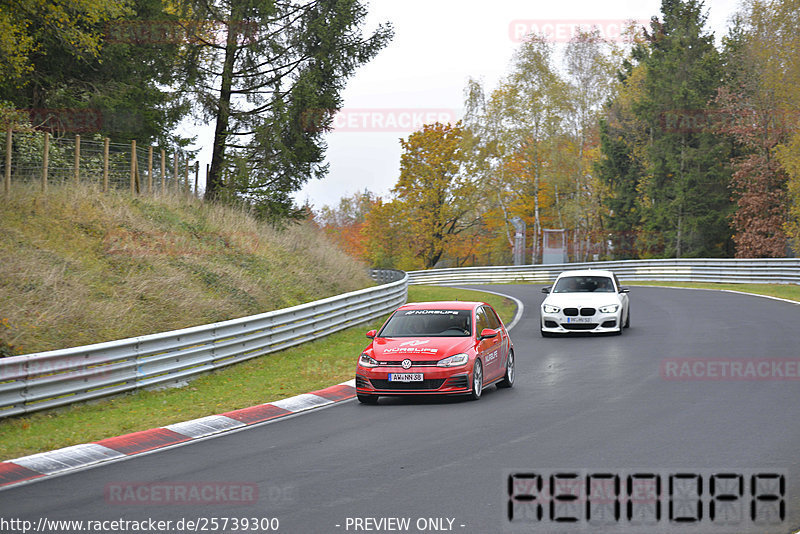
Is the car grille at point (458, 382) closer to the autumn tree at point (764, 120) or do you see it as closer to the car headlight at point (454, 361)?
the car headlight at point (454, 361)

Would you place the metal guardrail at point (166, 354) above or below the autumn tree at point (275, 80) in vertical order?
below

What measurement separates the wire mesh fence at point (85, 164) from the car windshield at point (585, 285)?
41.6ft

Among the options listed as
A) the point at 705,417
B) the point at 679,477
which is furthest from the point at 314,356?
the point at 679,477

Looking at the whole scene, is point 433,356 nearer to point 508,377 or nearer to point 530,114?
point 508,377

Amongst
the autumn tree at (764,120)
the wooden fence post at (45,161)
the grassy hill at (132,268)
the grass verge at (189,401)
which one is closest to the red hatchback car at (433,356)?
the grass verge at (189,401)

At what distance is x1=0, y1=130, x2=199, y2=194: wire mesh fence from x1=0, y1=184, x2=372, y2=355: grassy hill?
73 centimetres

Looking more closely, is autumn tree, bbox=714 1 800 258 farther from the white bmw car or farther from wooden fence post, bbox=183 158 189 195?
wooden fence post, bbox=183 158 189 195

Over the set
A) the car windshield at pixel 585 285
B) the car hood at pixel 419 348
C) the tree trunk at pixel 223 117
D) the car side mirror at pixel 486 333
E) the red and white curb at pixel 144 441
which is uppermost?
the tree trunk at pixel 223 117

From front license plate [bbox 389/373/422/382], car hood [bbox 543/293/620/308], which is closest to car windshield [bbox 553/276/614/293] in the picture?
car hood [bbox 543/293/620/308]

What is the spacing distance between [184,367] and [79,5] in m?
13.0

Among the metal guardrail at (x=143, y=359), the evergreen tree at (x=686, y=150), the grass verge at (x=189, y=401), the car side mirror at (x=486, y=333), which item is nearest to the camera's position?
the grass verge at (x=189, y=401)

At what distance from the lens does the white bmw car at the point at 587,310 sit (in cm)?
2166

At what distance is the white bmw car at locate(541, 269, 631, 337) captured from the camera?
2166 centimetres

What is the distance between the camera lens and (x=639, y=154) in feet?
214
